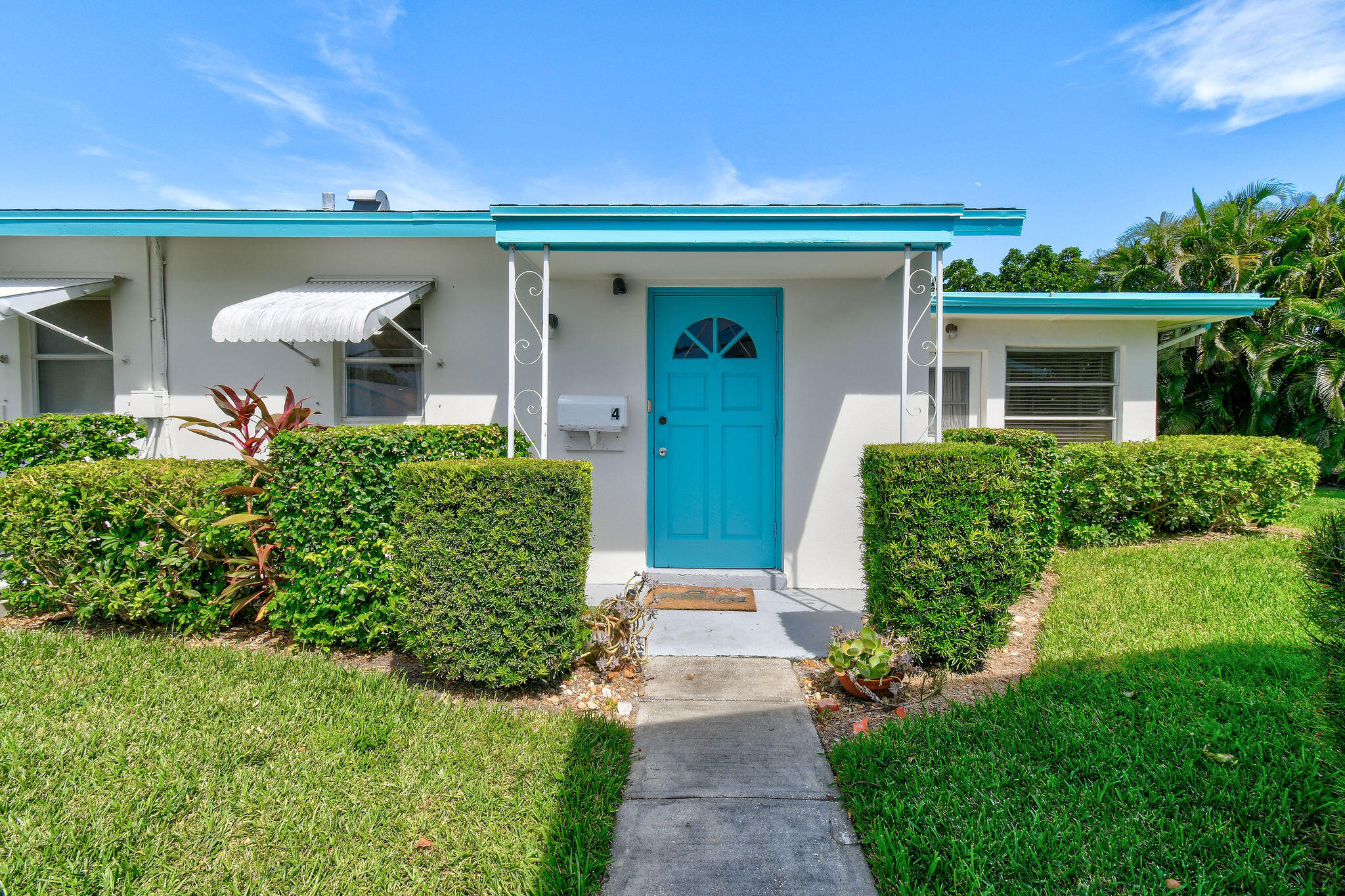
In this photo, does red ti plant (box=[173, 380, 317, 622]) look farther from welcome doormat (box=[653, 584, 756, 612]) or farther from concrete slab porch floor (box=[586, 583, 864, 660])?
welcome doormat (box=[653, 584, 756, 612])

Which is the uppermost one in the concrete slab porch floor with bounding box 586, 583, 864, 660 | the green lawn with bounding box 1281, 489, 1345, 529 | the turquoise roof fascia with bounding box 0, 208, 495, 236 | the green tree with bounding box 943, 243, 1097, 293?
the green tree with bounding box 943, 243, 1097, 293

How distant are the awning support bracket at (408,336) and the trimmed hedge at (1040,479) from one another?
4401 millimetres

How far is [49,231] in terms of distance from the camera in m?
4.82

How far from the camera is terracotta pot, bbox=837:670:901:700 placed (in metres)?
3.01

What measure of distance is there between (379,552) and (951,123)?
8341 millimetres

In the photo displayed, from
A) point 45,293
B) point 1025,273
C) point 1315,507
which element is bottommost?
point 1315,507

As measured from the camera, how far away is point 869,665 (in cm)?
298

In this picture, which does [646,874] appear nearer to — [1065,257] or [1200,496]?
[1200,496]

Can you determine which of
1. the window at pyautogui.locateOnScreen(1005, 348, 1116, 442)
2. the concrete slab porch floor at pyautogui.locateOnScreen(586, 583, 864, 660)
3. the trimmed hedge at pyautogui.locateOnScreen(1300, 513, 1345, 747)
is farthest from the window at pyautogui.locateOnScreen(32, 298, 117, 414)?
the window at pyautogui.locateOnScreen(1005, 348, 1116, 442)

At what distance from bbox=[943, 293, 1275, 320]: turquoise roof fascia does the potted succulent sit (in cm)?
497

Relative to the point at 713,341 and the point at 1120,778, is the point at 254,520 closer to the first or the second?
the point at 713,341

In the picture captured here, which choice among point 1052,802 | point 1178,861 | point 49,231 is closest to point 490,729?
point 1052,802

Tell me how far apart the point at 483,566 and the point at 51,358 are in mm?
5477

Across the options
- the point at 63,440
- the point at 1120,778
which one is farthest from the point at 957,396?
the point at 63,440
